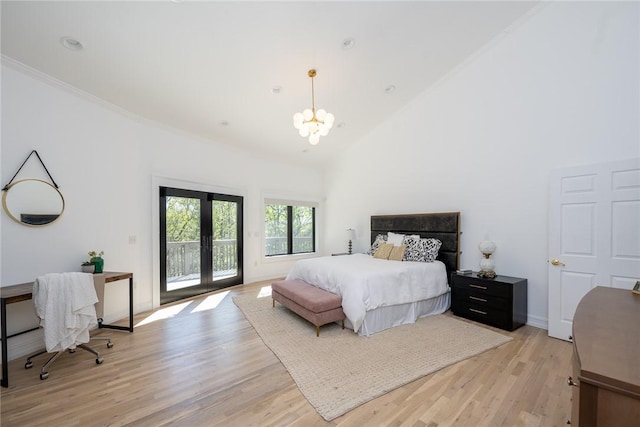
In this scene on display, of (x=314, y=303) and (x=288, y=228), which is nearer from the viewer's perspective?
(x=314, y=303)

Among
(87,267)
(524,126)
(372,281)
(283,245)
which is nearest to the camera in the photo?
(87,267)

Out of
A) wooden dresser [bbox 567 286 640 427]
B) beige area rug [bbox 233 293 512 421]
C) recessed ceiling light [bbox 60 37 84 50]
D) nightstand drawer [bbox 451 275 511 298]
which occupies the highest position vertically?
recessed ceiling light [bbox 60 37 84 50]

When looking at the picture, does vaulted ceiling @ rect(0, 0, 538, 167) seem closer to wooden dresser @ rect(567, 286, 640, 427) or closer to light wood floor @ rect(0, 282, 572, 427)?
light wood floor @ rect(0, 282, 572, 427)

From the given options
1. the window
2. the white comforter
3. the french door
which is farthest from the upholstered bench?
the window

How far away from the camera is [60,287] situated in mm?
2346

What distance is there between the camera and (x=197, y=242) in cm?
470

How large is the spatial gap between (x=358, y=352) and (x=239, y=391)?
1210 mm

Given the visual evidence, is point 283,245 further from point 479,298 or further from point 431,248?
point 479,298

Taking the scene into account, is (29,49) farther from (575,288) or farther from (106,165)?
(575,288)

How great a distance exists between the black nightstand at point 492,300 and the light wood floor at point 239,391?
1.09 feet

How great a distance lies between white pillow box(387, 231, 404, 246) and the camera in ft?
14.8

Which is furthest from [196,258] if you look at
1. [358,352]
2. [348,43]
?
[348,43]

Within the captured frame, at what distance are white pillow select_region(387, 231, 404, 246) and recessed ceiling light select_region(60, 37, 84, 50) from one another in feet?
15.5

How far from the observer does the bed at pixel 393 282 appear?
311 centimetres
